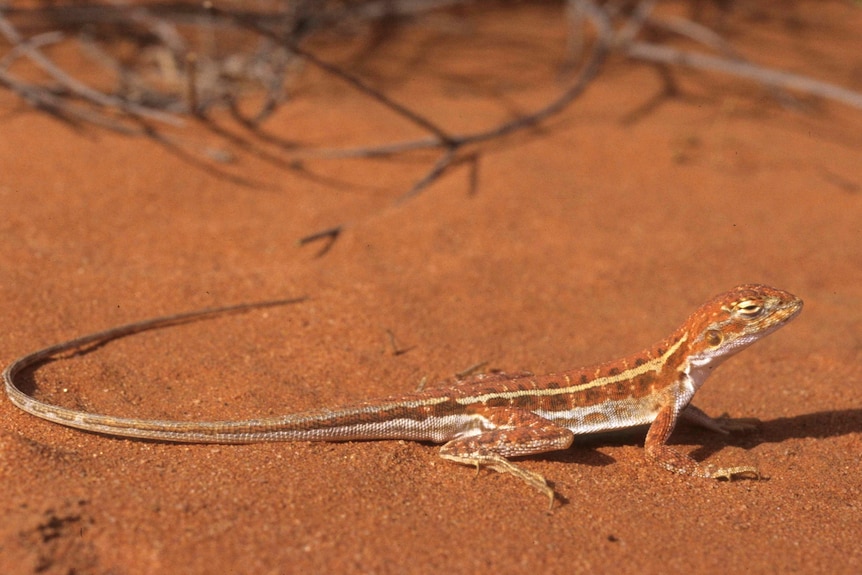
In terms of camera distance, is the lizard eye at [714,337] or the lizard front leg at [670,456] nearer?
the lizard front leg at [670,456]

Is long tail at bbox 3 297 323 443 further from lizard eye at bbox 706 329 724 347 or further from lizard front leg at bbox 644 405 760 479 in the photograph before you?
lizard eye at bbox 706 329 724 347

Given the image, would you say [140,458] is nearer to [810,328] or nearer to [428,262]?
[428,262]

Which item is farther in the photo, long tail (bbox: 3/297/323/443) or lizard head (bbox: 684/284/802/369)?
lizard head (bbox: 684/284/802/369)

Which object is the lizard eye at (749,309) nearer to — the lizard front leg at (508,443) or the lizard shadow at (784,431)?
the lizard shadow at (784,431)

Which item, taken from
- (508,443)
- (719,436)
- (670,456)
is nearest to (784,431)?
(719,436)

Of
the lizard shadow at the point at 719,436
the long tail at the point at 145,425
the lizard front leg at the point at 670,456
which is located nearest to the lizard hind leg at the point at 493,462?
the lizard shadow at the point at 719,436

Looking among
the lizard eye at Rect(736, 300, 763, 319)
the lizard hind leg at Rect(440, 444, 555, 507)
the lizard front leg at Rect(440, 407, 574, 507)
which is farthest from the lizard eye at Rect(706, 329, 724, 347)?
the lizard hind leg at Rect(440, 444, 555, 507)

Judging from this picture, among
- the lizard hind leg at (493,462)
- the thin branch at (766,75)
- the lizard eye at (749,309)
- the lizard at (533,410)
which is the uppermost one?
the thin branch at (766,75)
